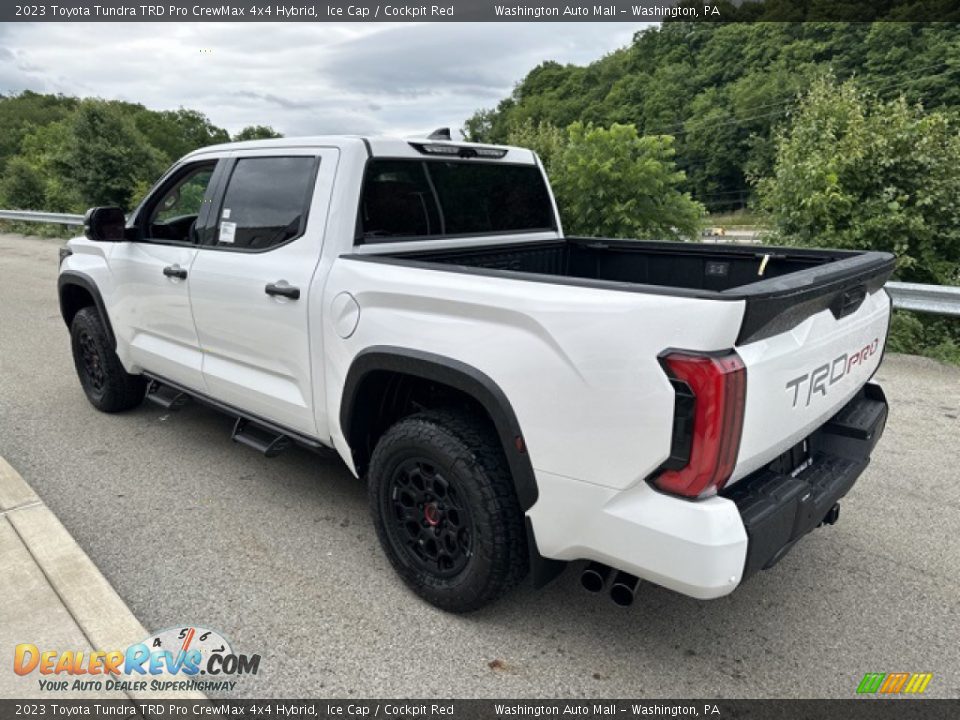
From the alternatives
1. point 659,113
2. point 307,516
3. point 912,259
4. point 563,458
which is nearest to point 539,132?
point 912,259

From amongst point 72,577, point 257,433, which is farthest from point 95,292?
point 72,577

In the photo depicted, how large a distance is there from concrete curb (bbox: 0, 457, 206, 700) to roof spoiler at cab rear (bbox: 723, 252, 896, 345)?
6.87 ft

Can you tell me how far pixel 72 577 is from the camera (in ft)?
9.15

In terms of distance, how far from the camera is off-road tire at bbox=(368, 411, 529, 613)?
7.97 feet

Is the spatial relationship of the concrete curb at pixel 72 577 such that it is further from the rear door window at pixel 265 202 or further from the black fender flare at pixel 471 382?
the rear door window at pixel 265 202

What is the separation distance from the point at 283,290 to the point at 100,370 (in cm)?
260

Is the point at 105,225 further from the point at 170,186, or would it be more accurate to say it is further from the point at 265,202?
the point at 265,202

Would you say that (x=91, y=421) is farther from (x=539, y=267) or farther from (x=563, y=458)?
(x=563, y=458)

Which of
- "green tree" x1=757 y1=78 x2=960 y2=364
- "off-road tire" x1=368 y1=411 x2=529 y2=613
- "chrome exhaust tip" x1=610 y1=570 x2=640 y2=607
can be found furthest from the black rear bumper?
"green tree" x1=757 y1=78 x2=960 y2=364

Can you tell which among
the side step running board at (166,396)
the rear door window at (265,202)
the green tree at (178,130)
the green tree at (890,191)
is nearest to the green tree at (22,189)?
the side step running board at (166,396)

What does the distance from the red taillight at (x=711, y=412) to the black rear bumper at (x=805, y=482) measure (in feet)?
→ 0.67

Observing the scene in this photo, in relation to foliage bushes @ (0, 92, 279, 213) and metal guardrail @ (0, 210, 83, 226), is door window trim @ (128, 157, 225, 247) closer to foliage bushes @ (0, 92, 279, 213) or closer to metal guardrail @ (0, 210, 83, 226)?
metal guardrail @ (0, 210, 83, 226)

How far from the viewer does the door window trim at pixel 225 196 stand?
313 cm

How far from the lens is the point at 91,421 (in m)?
4.80
